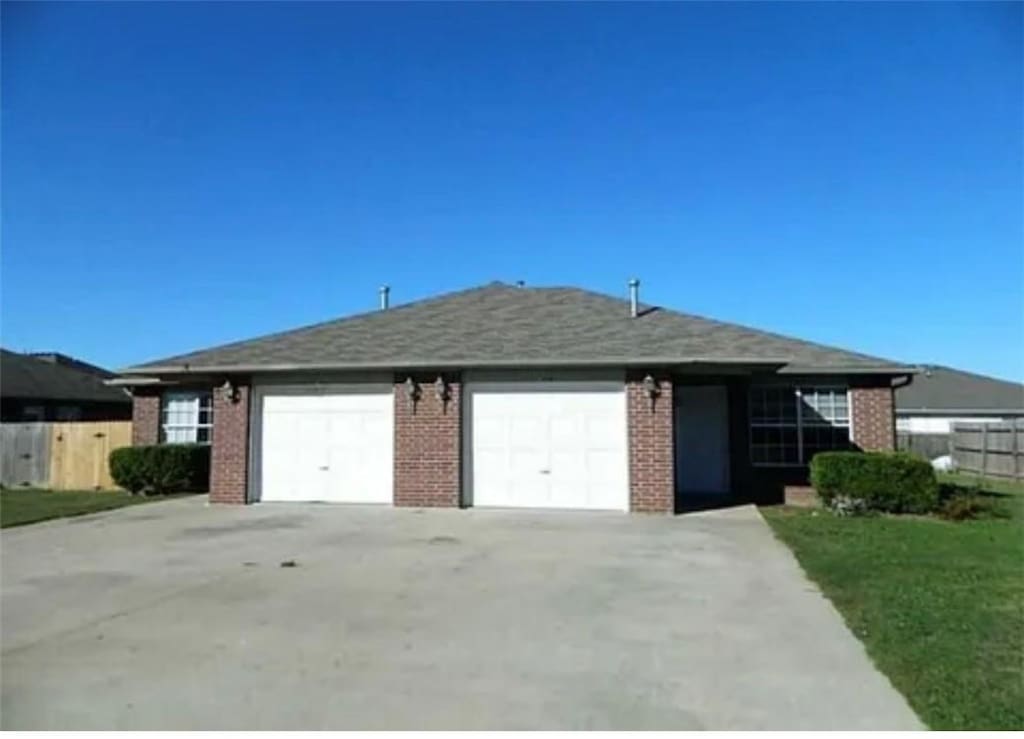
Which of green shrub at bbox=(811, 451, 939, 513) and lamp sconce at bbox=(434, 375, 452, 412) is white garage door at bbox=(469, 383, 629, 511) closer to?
lamp sconce at bbox=(434, 375, 452, 412)

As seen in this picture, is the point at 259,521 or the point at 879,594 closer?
the point at 879,594

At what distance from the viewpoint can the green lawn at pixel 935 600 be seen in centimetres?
467

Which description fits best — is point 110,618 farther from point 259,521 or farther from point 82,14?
point 259,521

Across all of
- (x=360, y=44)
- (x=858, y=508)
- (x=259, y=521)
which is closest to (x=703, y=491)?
(x=858, y=508)

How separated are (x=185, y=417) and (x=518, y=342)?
9239mm

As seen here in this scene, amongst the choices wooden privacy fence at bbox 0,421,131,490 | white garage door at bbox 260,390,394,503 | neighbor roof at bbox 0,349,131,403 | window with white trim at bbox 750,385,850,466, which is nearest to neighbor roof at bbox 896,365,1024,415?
window with white trim at bbox 750,385,850,466

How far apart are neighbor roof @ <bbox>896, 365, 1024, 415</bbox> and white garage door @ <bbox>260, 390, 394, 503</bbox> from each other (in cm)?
2728

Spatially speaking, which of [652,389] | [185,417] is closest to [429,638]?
[652,389]

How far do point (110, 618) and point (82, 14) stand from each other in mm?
4722

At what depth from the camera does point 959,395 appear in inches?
1468

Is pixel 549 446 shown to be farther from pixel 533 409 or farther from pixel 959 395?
pixel 959 395

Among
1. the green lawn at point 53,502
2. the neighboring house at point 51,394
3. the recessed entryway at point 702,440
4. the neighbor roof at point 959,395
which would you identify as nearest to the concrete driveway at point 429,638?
the green lawn at point 53,502

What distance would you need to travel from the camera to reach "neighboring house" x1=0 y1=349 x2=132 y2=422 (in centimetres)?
3117

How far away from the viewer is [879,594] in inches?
292
